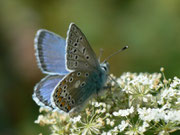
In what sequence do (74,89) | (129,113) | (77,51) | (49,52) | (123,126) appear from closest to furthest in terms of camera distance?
(123,126) → (129,113) → (77,51) → (74,89) → (49,52)

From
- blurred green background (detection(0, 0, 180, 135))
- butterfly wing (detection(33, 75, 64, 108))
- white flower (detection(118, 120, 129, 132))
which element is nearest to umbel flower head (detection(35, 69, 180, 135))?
white flower (detection(118, 120, 129, 132))

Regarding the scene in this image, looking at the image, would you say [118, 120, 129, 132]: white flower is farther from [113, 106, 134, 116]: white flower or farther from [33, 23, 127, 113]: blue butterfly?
[33, 23, 127, 113]: blue butterfly

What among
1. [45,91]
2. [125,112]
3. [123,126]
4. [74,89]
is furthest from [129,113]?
[45,91]

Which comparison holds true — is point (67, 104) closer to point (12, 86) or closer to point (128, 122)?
point (128, 122)

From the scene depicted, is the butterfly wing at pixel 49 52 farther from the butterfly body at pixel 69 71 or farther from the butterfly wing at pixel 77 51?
the butterfly wing at pixel 77 51

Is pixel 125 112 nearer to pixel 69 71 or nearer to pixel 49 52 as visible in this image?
pixel 69 71

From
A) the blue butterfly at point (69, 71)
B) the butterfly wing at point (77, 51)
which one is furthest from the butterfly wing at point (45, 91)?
the butterfly wing at point (77, 51)

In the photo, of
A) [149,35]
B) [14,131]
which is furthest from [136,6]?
[14,131]
